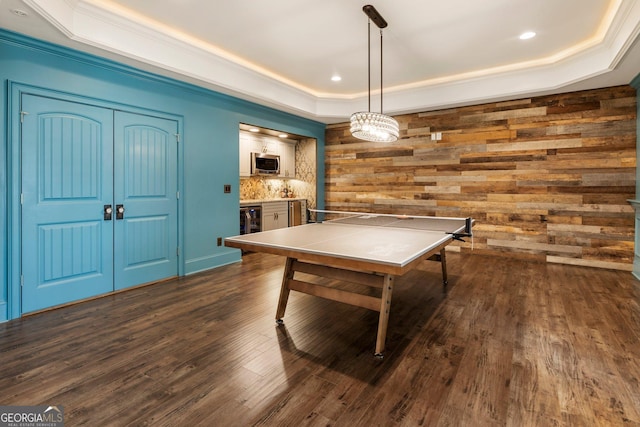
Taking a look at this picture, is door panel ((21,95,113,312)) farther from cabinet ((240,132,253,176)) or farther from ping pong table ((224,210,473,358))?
cabinet ((240,132,253,176))

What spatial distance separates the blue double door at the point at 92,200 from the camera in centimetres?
298

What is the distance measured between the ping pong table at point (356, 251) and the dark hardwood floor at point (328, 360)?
0.34 m

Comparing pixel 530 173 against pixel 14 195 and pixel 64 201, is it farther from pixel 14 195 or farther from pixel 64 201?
pixel 14 195

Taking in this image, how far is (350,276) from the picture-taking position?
256 centimetres

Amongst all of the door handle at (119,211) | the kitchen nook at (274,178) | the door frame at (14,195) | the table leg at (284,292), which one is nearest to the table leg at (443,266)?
the table leg at (284,292)

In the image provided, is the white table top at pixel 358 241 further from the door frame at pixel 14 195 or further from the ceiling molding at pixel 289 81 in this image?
the ceiling molding at pixel 289 81

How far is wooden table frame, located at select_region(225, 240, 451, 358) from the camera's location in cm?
189

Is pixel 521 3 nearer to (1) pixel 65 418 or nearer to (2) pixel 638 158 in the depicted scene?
(2) pixel 638 158

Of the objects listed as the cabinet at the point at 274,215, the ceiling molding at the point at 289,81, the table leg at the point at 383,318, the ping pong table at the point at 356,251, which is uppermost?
the ceiling molding at the point at 289,81

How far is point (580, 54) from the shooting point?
4.04 metres

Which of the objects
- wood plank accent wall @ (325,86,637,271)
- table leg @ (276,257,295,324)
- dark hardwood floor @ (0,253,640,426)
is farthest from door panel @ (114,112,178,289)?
wood plank accent wall @ (325,86,637,271)

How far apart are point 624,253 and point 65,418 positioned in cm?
623

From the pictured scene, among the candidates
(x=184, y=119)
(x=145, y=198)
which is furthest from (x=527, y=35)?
(x=145, y=198)

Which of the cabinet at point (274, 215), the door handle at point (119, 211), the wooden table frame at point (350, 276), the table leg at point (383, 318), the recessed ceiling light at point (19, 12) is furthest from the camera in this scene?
the cabinet at point (274, 215)
